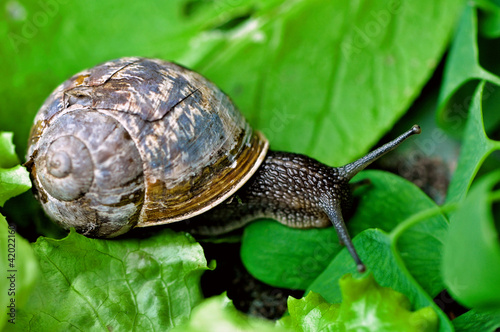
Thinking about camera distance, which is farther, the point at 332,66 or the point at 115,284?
the point at 332,66

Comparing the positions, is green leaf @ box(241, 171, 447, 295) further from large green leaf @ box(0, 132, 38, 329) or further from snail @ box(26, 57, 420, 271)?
large green leaf @ box(0, 132, 38, 329)

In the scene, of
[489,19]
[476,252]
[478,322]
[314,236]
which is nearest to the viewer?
[476,252]

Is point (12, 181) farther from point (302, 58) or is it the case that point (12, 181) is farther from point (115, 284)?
point (302, 58)

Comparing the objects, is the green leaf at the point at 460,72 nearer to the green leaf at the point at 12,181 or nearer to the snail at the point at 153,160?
the snail at the point at 153,160

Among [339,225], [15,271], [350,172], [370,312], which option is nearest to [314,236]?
[339,225]

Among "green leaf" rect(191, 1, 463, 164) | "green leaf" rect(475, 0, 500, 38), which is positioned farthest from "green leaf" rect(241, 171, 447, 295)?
"green leaf" rect(475, 0, 500, 38)

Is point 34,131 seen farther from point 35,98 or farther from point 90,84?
point 35,98
